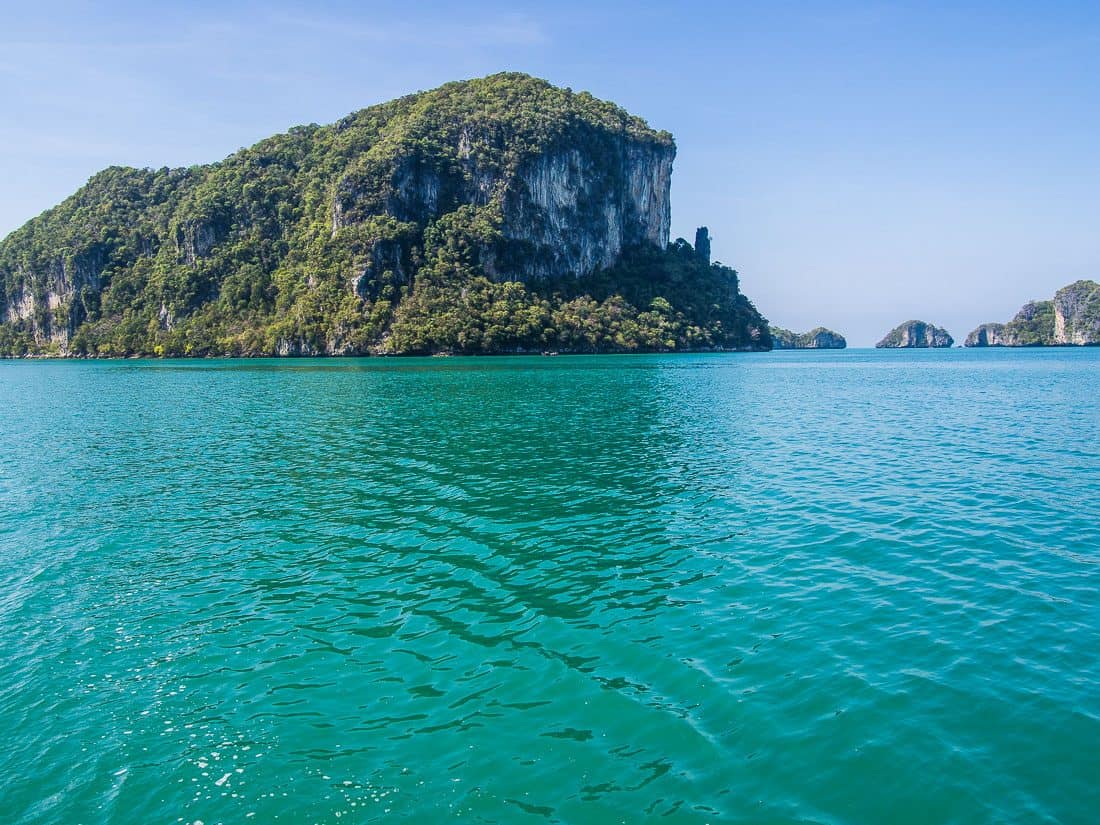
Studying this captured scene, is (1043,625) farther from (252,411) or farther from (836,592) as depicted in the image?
(252,411)

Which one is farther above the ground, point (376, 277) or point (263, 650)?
point (376, 277)

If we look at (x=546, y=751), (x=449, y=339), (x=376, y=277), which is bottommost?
(x=546, y=751)

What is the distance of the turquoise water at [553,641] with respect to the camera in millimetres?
8789

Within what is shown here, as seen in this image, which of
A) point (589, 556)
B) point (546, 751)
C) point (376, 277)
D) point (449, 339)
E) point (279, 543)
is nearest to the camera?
point (546, 751)

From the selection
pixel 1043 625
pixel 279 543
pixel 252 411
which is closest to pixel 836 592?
pixel 1043 625

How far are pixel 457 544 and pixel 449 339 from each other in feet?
503

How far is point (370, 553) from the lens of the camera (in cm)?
1827

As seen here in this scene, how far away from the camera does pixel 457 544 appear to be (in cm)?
1886

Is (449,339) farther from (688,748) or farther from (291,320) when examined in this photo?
(688,748)

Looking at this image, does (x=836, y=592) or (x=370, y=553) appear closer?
Answer: (x=836, y=592)

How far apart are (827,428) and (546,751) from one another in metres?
36.4

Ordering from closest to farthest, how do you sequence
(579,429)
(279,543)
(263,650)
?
(263,650)
(279,543)
(579,429)

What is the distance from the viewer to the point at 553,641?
12.9 metres

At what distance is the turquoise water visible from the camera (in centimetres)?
879
